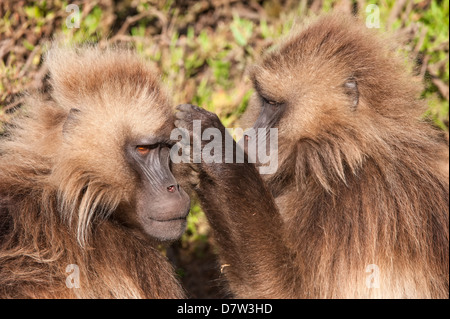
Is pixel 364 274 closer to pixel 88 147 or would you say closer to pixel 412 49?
pixel 88 147

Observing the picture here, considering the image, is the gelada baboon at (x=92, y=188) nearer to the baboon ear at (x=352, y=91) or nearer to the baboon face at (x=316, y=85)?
the baboon face at (x=316, y=85)

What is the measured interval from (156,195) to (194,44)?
2881 mm

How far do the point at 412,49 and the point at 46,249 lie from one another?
4.06m

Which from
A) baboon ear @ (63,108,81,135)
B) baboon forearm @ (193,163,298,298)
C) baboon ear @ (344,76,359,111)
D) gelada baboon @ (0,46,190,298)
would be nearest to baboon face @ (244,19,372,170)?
baboon ear @ (344,76,359,111)

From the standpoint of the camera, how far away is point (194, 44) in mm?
6156

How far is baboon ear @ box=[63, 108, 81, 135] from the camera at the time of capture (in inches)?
142

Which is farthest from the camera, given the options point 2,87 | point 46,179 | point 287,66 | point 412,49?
point 412,49

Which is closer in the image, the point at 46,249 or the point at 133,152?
the point at 46,249

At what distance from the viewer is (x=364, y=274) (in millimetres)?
3838

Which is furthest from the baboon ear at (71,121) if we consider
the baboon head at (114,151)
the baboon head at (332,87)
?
the baboon head at (332,87)

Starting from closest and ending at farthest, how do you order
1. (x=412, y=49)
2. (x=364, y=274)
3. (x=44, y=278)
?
(x=44, y=278) → (x=364, y=274) → (x=412, y=49)

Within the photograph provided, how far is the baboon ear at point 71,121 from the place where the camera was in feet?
11.8

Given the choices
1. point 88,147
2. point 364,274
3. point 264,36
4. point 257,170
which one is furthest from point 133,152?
point 264,36
